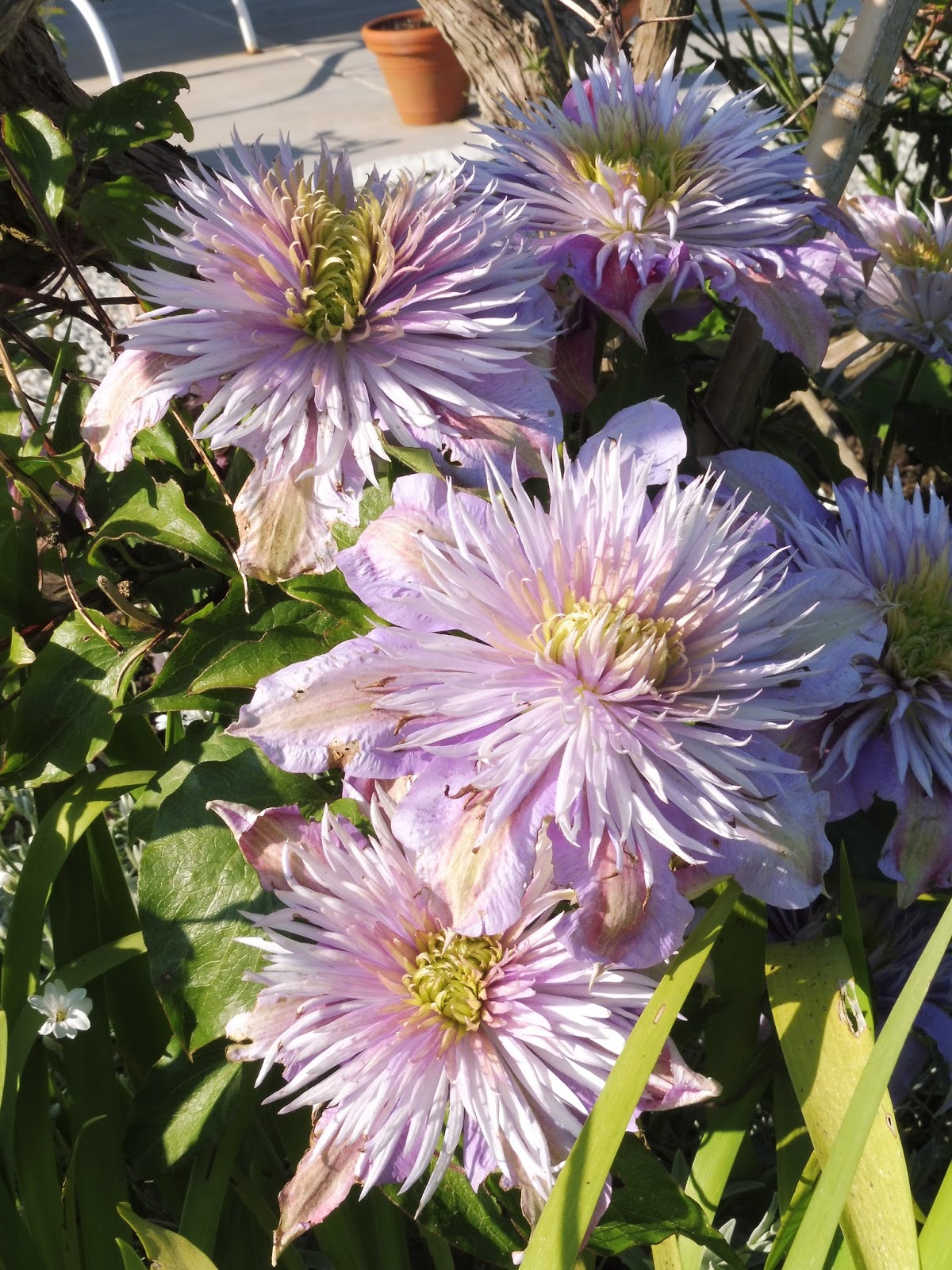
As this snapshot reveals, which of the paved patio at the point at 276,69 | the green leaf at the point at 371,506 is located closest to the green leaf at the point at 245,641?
Answer: the green leaf at the point at 371,506

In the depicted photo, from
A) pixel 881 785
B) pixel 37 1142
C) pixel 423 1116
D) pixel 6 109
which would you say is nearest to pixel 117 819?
pixel 37 1142

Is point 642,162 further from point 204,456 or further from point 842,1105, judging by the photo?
point 842,1105

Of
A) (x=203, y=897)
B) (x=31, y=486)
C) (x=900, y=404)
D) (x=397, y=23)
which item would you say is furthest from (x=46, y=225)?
(x=397, y=23)

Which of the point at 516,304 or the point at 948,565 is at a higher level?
the point at 516,304

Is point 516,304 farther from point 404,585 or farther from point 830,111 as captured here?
point 830,111

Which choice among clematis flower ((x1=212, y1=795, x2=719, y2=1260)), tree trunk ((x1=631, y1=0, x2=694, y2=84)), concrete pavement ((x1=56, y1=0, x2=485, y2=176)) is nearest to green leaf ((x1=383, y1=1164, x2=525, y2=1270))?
clematis flower ((x1=212, y1=795, x2=719, y2=1260))
